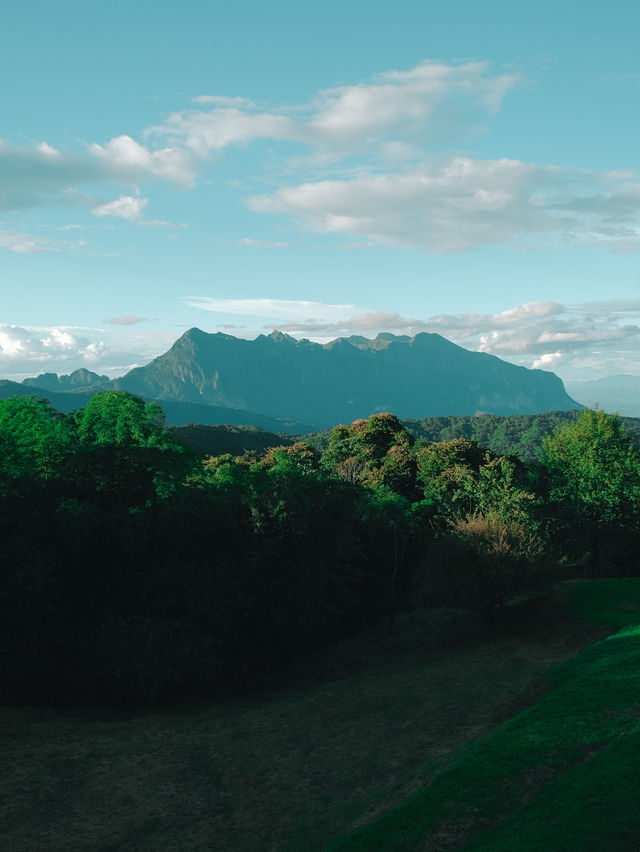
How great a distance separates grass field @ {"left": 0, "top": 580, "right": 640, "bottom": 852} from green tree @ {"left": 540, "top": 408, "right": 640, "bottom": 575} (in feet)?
51.0

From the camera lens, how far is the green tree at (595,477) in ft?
148

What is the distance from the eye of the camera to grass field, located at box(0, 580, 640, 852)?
511 inches

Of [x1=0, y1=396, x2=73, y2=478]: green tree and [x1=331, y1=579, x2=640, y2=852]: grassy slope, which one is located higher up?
[x1=0, y1=396, x2=73, y2=478]: green tree

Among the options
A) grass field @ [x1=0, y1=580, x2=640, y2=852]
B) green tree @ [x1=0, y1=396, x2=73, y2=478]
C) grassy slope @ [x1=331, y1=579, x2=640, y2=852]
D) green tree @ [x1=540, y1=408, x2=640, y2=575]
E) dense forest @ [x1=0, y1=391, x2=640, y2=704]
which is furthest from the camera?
green tree @ [x1=540, y1=408, x2=640, y2=575]

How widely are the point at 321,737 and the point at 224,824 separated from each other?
6.58 meters

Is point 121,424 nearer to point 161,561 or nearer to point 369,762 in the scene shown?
point 161,561

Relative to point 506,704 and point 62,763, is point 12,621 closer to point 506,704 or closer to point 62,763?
point 62,763

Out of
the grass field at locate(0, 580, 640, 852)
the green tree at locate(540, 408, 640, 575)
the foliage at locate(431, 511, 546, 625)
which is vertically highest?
the green tree at locate(540, 408, 640, 575)

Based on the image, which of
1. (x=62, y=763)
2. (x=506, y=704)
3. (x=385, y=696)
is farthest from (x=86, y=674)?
(x=506, y=704)

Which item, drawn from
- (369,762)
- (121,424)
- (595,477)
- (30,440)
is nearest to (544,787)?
(369,762)

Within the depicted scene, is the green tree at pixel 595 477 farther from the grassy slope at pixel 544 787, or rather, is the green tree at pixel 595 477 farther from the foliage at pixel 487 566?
the grassy slope at pixel 544 787

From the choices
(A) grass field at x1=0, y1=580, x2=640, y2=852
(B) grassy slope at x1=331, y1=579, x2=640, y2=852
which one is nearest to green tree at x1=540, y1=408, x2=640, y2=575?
(A) grass field at x1=0, y1=580, x2=640, y2=852

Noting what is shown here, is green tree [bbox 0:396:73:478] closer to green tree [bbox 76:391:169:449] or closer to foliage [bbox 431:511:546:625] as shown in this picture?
green tree [bbox 76:391:169:449]

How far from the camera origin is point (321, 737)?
21.9 m
